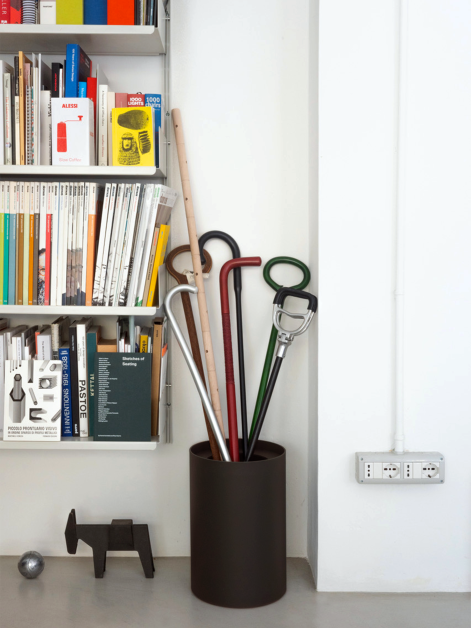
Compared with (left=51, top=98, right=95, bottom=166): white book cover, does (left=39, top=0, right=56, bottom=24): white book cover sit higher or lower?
higher

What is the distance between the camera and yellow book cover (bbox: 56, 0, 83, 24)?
61.5 inches

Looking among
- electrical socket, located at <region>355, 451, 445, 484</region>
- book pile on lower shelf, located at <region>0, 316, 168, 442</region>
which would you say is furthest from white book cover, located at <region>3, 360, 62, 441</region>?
electrical socket, located at <region>355, 451, 445, 484</region>

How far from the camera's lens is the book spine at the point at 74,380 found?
5.35ft

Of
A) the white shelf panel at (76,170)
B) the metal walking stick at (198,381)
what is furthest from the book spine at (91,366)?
the white shelf panel at (76,170)

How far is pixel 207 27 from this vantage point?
175 centimetres

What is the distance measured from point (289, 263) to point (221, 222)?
256 millimetres

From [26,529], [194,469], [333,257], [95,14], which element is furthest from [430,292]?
[26,529]

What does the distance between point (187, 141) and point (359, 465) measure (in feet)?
3.62

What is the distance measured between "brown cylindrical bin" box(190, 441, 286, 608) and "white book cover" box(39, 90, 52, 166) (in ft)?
3.12

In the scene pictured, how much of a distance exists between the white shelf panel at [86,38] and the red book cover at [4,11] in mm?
35

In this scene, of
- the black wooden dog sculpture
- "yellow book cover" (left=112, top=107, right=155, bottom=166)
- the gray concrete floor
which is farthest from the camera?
the black wooden dog sculpture

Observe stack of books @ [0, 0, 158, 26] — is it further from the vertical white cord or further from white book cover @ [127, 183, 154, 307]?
the vertical white cord

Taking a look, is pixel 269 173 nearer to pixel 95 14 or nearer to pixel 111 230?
pixel 111 230

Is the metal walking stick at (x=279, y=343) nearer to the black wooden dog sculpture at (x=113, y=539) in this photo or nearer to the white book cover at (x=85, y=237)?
the black wooden dog sculpture at (x=113, y=539)
